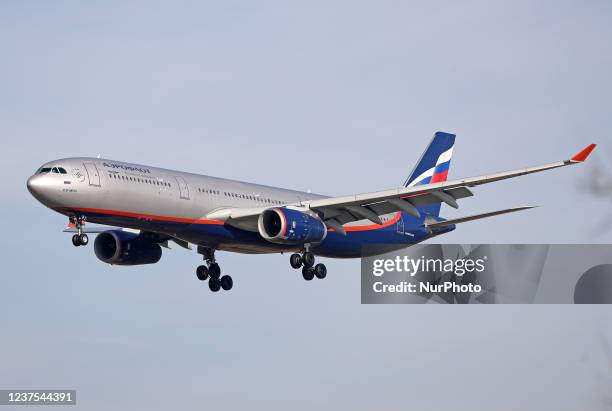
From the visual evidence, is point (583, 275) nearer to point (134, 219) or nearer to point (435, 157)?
point (435, 157)

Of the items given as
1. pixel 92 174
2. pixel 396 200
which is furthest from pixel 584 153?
pixel 92 174

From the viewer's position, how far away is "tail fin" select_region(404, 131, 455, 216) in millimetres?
78438

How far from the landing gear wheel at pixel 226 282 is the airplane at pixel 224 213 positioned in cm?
5

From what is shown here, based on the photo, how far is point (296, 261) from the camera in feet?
222

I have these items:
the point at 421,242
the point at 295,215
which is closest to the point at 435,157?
the point at 421,242

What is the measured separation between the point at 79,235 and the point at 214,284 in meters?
11.7

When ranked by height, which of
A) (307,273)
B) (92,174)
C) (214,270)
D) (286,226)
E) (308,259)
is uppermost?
(92,174)

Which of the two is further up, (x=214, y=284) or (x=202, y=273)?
(x=202, y=273)

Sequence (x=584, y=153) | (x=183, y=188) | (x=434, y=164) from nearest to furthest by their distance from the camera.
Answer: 1. (x=584, y=153)
2. (x=183, y=188)
3. (x=434, y=164)

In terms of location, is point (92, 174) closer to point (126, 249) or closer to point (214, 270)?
point (126, 249)

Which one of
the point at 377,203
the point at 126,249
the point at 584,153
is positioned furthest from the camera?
the point at 126,249

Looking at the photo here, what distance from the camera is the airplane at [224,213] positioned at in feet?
198

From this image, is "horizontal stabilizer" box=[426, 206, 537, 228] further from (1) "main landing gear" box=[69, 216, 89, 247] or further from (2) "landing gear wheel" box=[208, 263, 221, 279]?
(1) "main landing gear" box=[69, 216, 89, 247]

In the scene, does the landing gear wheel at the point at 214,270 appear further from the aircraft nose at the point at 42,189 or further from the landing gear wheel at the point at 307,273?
the aircraft nose at the point at 42,189
